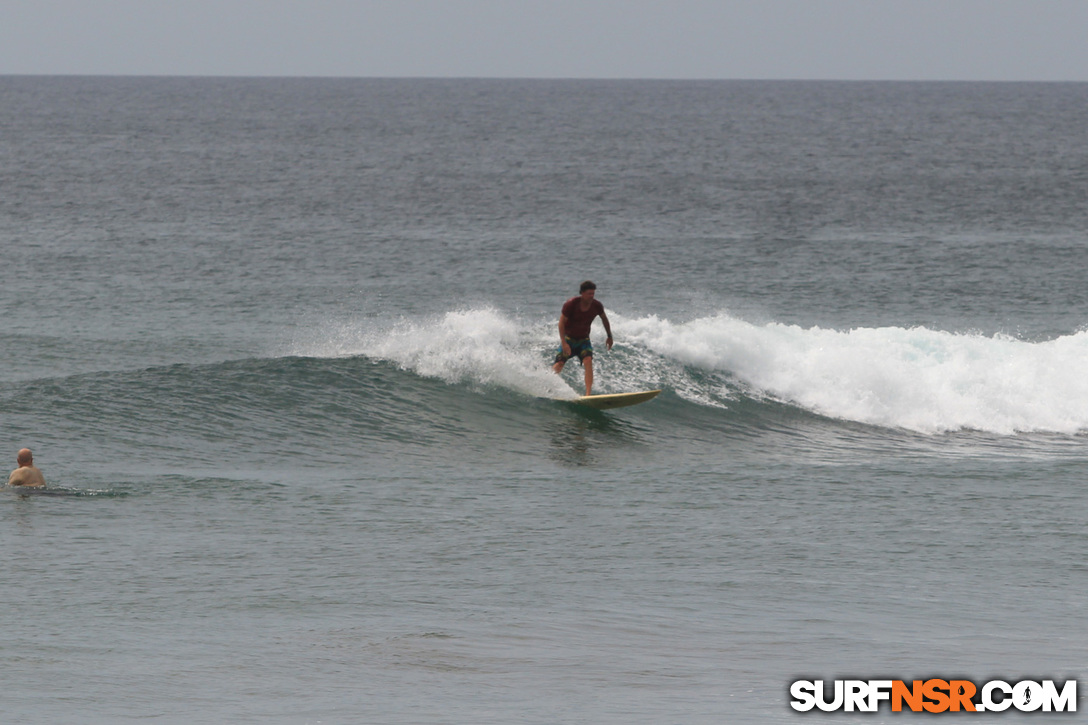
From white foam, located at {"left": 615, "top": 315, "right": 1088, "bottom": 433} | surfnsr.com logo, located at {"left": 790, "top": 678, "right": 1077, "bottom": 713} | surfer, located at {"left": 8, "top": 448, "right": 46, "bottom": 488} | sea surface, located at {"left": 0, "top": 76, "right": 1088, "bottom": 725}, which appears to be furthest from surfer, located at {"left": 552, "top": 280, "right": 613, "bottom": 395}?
surfnsr.com logo, located at {"left": 790, "top": 678, "right": 1077, "bottom": 713}

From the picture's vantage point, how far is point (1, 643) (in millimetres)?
9641

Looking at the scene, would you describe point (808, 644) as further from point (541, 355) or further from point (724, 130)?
point (724, 130)

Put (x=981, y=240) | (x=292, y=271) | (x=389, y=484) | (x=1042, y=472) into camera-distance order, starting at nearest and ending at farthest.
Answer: (x=389, y=484) → (x=1042, y=472) → (x=292, y=271) → (x=981, y=240)

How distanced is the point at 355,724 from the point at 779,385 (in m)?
14.0

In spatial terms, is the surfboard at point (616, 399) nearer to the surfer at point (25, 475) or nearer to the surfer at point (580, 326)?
the surfer at point (580, 326)

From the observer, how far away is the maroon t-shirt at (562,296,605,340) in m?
17.2

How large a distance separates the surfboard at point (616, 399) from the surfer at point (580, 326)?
54 cm

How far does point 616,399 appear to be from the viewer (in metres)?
18.3

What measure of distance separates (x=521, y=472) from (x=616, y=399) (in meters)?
2.74

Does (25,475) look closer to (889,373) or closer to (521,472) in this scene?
(521,472)

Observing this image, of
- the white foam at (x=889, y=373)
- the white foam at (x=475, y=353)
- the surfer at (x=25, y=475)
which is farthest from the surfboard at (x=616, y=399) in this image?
the surfer at (x=25, y=475)

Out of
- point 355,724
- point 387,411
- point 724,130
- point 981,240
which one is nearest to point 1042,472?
point 387,411

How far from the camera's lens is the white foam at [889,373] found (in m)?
20.4

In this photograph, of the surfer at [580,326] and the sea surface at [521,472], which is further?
the surfer at [580,326]
